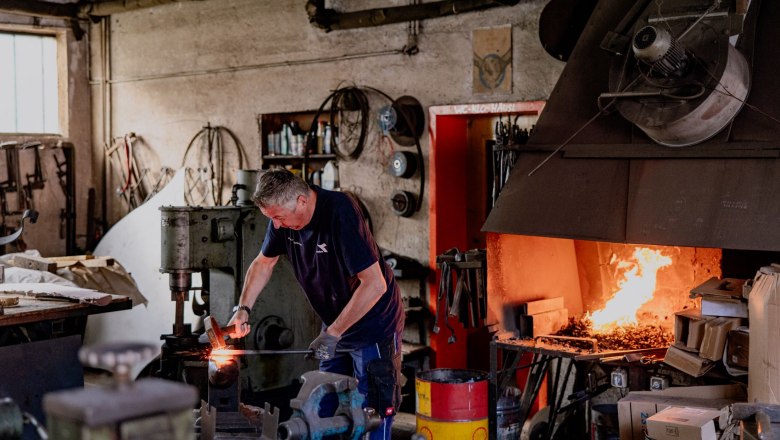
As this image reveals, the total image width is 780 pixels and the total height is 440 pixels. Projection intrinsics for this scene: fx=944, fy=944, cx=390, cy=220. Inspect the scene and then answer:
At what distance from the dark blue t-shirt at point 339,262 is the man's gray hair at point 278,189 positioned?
15cm

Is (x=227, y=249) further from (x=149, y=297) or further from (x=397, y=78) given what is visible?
(x=149, y=297)

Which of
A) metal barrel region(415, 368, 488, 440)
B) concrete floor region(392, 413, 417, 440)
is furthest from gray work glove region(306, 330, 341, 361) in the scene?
concrete floor region(392, 413, 417, 440)

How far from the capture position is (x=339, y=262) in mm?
3941

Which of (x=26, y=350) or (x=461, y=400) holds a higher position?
(x=26, y=350)

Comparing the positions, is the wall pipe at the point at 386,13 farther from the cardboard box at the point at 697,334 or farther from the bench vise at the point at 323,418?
the bench vise at the point at 323,418

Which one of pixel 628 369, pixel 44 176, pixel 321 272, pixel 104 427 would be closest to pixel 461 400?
pixel 628 369

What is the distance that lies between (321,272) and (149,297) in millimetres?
3939

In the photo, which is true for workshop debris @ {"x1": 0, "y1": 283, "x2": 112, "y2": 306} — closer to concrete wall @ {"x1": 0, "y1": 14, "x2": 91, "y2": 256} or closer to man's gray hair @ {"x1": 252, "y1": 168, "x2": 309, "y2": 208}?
man's gray hair @ {"x1": 252, "y1": 168, "x2": 309, "y2": 208}

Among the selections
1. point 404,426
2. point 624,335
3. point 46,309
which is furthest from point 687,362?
point 46,309

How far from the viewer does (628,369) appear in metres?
4.41

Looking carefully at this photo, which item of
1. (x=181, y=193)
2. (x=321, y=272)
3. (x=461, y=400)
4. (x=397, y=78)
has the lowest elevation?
(x=461, y=400)

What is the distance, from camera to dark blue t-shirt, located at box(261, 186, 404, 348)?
3848mm

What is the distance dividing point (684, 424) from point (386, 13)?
3.67m

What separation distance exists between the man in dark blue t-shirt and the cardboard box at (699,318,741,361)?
1.32 meters
